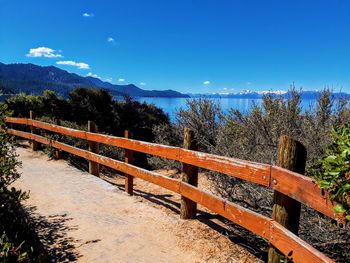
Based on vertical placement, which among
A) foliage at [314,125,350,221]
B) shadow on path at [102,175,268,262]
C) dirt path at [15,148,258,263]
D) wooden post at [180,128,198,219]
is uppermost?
foliage at [314,125,350,221]

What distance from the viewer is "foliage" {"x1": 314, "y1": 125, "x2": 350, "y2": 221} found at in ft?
7.25

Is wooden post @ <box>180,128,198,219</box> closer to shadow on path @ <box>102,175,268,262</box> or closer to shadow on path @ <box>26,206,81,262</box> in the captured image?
shadow on path @ <box>102,175,268,262</box>

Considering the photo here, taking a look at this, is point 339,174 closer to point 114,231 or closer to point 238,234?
point 238,234

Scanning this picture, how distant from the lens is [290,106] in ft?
29.1

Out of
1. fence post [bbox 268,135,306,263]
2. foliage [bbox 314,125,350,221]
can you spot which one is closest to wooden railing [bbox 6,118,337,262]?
fence post [bbox 268,135,306,263]

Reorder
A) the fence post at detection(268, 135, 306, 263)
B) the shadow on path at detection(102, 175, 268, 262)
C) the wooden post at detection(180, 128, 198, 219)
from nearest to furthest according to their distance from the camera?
the fence post at detection(268, 135, 306, 263) < the shadow on path at detection(102, 175, 268, 262) < the wooden post at detection(180, 128, 198, 219)

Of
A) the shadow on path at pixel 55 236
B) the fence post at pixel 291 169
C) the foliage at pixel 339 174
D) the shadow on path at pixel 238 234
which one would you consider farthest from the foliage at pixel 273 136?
the shadow on path at pixel 55 236

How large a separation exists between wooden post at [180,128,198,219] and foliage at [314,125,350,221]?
3.24 meters

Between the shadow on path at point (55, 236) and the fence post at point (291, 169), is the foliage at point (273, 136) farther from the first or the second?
the shadow on path at point (55, 236)

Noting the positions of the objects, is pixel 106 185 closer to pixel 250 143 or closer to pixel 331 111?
pixel 250 143

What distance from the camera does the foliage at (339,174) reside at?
221cm

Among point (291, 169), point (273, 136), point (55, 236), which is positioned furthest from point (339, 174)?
point (273, 136)

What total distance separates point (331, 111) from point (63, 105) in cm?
1688

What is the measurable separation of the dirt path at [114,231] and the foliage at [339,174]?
2420 millimetres
